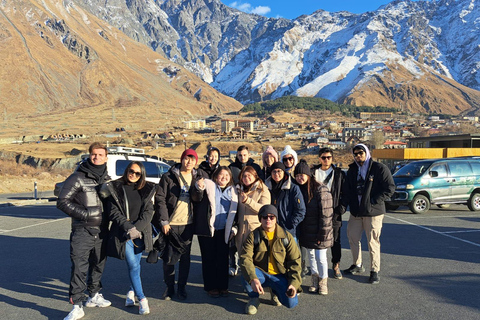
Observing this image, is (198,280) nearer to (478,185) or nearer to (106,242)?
(106,242)

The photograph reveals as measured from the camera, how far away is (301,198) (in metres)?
4.82

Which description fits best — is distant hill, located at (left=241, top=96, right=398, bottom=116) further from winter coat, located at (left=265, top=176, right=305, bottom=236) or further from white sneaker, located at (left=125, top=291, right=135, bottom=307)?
white sneaker, located at (left=125, top=291, right=135, bottom=307)

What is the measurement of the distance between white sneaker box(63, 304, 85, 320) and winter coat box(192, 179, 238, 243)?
154 centimetres

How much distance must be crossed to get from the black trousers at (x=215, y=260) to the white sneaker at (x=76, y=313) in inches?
58.7

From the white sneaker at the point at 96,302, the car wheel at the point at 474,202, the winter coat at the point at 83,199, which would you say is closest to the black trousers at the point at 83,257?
the winter coat at the point at 83,199

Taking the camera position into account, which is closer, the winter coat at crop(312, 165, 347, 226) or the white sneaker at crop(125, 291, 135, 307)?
the white sneaker at crop(125, 291, 135, 307)

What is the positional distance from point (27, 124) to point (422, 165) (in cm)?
10377

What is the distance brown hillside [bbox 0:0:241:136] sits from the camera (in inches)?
4439

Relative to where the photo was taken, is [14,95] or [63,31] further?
[63,31]

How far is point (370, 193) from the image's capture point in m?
5.36

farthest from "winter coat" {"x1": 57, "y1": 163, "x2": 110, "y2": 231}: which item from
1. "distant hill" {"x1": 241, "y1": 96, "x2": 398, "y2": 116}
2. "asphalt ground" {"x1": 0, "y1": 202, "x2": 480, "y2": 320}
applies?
"distant hill" {"x1": 241, "y1": 96, "x2": 398, "y2": 116}

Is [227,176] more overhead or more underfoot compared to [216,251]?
more overhead

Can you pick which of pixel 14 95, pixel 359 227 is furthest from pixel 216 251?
pixel 14 95

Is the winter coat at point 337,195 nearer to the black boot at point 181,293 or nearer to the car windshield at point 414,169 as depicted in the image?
the black boot at point 181,293
